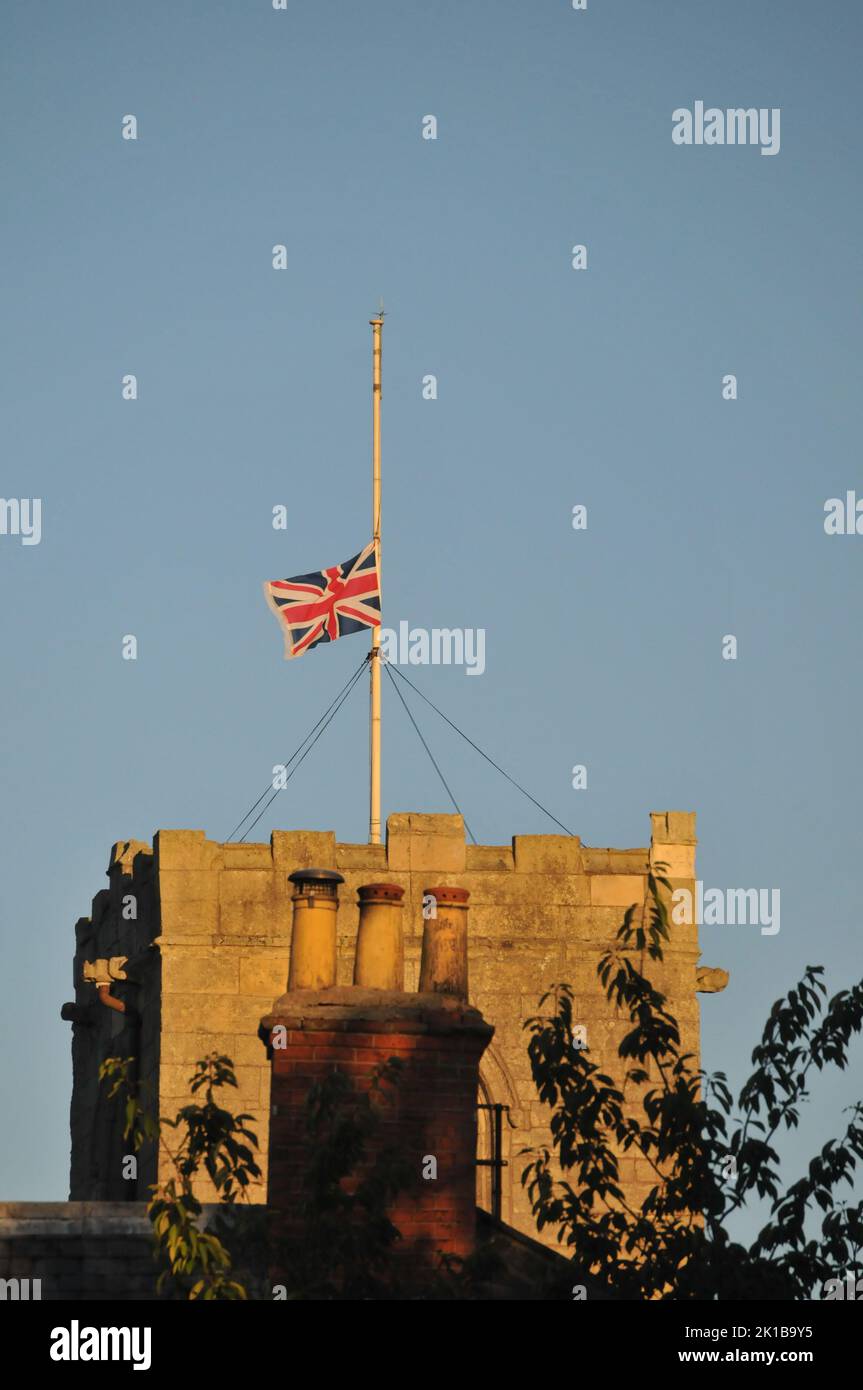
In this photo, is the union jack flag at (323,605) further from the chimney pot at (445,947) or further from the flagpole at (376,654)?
the chimney pot at (445,947)

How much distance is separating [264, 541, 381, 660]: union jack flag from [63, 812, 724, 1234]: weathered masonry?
12.0 ft

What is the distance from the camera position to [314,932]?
2448 cm

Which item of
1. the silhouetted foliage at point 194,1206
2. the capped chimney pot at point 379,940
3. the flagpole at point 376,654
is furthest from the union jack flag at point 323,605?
the silhouetted foliage at point 194,1206

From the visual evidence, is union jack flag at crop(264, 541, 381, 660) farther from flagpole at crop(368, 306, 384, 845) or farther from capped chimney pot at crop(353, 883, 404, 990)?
capped chimney pot at crop(353, 883, 404, 990)

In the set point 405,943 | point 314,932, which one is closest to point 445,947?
point 314,932

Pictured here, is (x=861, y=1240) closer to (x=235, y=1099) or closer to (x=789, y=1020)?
(x=789, y=1020)

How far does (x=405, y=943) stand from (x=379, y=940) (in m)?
11.4

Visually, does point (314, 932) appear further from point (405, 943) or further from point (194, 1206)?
point (405, 943)

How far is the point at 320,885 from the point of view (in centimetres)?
2470

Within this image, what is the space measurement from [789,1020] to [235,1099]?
43.1ft

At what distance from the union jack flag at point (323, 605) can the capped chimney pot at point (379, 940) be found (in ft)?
49.0
